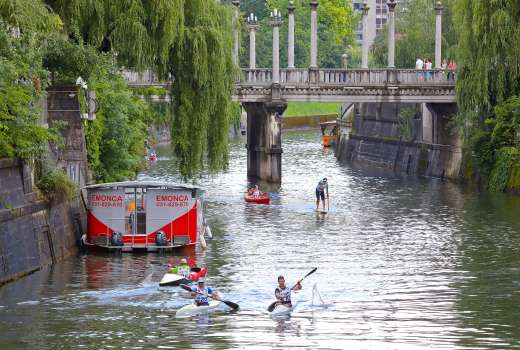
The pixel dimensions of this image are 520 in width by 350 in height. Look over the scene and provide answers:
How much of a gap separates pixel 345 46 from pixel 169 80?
104 m

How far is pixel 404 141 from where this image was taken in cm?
9000

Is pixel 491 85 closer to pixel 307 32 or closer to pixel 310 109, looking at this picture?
pixel 307 32

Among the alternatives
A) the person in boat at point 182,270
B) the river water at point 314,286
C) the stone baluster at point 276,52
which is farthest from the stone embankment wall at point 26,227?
the stone baluster at point 276,52

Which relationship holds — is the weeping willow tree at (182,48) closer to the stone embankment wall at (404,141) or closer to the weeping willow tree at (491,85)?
the weeping willow tree at (491,85)

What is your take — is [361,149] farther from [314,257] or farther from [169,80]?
[314,257]

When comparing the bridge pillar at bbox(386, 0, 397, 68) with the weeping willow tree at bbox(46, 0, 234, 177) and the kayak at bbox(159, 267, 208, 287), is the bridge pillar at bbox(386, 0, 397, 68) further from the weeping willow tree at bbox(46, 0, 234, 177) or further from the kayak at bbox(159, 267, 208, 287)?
the kayak at bbox(159, 267, 208, 287)

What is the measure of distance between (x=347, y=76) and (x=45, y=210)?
113ft

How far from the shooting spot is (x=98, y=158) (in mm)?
55219

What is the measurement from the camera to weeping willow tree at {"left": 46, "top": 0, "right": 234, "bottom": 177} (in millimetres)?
50750

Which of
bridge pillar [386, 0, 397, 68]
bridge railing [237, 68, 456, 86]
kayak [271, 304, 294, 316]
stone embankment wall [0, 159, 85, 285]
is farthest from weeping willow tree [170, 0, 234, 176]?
bridge pillar [386, 0, 397, 68]

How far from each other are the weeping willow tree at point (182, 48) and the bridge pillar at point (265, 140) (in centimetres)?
1802

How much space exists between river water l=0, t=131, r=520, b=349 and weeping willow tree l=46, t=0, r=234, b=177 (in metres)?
3.83

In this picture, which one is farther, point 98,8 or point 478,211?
point 478,211

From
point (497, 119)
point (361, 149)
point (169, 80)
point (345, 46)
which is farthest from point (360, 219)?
point (345, 46)
